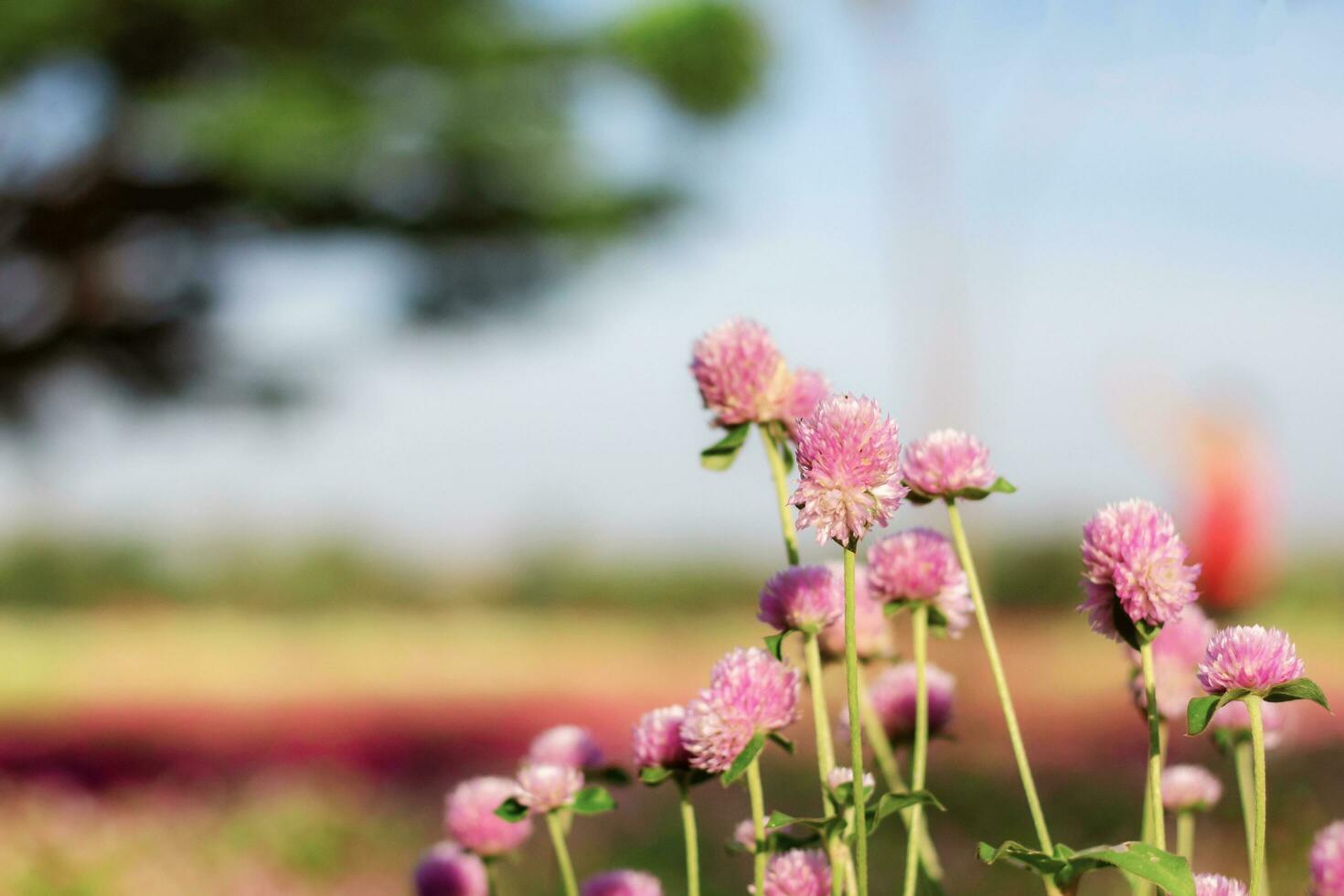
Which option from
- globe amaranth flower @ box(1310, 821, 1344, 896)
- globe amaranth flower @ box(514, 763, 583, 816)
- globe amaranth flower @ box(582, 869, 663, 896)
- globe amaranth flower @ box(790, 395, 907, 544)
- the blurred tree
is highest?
the blurred tree

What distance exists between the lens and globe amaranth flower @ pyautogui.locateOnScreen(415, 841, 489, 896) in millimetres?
1338

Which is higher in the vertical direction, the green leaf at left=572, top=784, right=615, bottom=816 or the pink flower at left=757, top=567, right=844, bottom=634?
the pink flower at left=757, top=567, right=844, bottom=634

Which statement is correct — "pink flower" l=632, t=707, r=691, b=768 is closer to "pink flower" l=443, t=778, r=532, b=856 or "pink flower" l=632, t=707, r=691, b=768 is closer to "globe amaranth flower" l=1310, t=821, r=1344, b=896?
"pink flower" l=443, t=778, r=532, b=856

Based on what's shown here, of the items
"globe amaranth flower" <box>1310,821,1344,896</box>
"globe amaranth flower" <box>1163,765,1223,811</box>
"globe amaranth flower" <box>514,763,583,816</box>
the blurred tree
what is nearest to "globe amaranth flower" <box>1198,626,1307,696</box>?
"globe amaranth flower" <box>1310,821,1344,896</box>

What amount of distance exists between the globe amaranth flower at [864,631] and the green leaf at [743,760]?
0.22 metres

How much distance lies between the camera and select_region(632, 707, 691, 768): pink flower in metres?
1.01

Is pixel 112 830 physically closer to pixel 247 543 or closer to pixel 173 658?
pixel 173 658

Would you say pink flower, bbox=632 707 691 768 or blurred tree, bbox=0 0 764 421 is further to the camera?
blurred tree, bbox=0 0 764 421

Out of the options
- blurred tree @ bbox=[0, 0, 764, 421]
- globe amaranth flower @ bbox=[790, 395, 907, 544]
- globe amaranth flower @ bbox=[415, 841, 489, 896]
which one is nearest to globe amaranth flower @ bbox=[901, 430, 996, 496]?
globe amaranth flower @ bbox=[790, 395, 907, 544]

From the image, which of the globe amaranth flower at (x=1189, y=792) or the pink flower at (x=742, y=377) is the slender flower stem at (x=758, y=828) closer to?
the pink flower at (x=742, y=377)

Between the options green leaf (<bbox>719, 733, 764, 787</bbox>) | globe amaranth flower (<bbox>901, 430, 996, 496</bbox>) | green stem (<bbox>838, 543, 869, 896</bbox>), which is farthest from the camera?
globe amaranth flower (<bbox>901, 430, 996, 496</bbox>)

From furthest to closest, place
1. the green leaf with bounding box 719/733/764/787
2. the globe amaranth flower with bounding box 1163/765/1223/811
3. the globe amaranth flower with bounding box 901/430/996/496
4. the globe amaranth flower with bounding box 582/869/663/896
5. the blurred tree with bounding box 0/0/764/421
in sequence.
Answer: the blurred tree with bounding box 0/0/764/421
the globe amaranth flower with bounding box 1163/765/1223/811
the globe amaranth flower with bounding box 582/869/663/896
the globe amaranth flower with bounding box 901/430/996/496
the green leaf with bounding box 719/733/764/787

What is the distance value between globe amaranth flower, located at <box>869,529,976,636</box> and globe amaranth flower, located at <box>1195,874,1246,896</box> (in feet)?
0.81

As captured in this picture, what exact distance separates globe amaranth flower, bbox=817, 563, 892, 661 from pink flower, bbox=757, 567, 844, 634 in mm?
119
